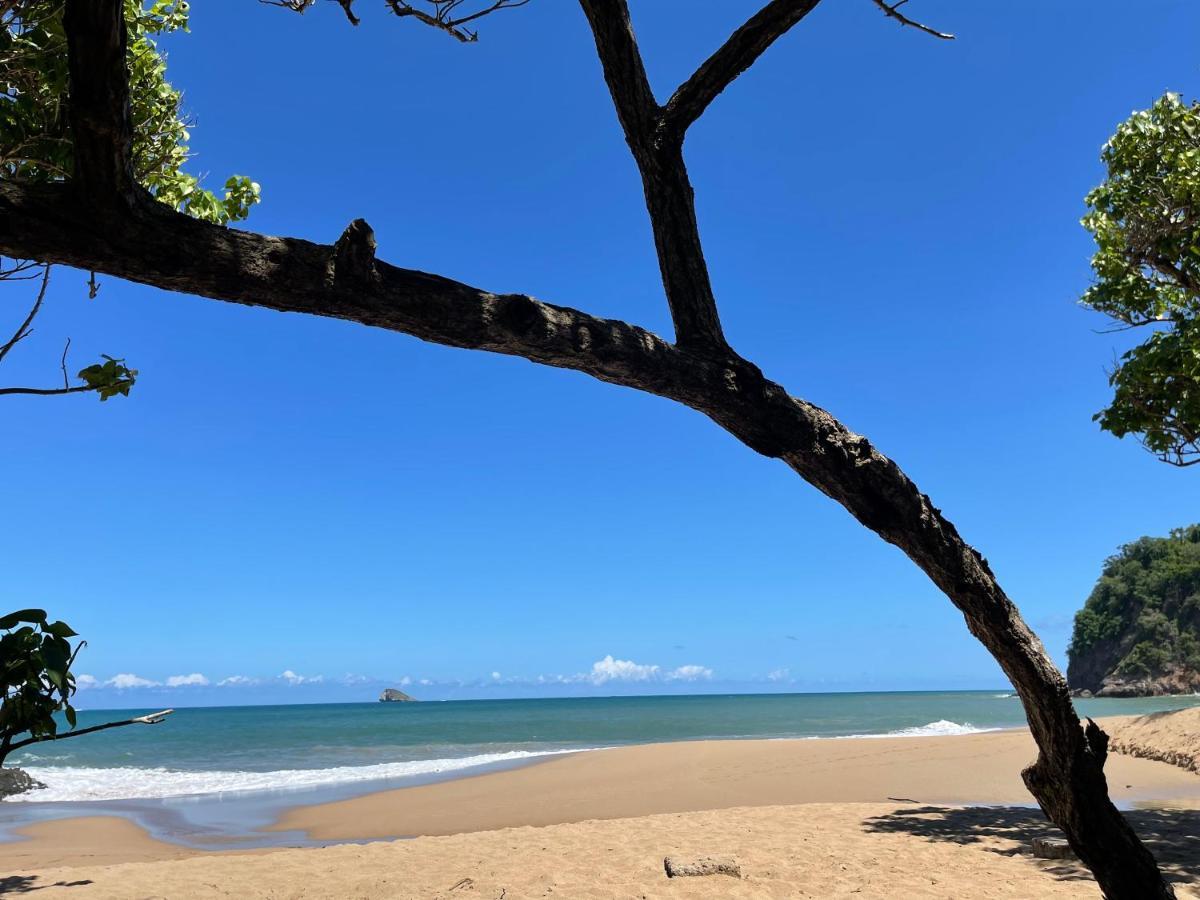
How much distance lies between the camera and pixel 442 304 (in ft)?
8.13

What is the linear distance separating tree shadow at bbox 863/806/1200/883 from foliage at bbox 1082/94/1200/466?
4.92 m

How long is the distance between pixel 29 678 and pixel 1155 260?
522 inches

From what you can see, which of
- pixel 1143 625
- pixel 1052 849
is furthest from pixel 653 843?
pixel 1143 625

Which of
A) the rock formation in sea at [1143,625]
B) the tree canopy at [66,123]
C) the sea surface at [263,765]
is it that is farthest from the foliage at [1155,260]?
the rock formation in sea at [1143,625]

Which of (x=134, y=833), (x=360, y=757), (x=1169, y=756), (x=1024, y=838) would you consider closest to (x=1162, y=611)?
(x=1169, y=756)

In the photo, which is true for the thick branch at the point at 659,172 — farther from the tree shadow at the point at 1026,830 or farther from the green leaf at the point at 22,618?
the tree shadow at the point at 1026,830

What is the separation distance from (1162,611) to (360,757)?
234 feet

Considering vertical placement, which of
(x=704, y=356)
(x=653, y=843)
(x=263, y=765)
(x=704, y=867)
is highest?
(x=704, y=356)

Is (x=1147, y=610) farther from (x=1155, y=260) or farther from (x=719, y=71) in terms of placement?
(x=719, y=71)

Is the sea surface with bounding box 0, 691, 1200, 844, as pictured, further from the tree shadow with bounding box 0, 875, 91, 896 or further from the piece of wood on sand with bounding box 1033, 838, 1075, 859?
the piece of wood on sand with bounding box 1033, 838, 1075, 859

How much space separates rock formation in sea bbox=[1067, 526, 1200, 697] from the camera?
66.3 metres

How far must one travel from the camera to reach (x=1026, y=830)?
9781 millimetres

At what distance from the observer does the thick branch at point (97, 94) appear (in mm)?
1959

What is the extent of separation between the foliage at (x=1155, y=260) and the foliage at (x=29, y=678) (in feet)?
40.2
